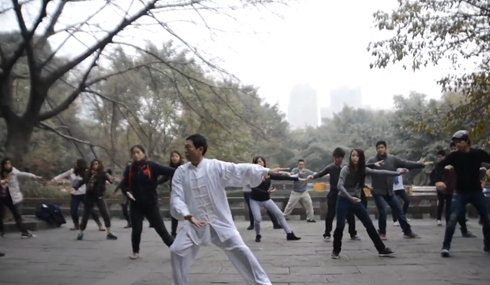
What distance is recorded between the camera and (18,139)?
46.6 feet

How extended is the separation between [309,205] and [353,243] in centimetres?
514

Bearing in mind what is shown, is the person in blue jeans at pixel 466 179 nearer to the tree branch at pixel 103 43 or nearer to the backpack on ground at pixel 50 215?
the tree branch at pixel 103 43

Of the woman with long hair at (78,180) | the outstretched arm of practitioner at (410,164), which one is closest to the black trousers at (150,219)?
the outstretched arm of practitioner at (410,164)

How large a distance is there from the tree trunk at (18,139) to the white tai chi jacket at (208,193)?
10.4 metres

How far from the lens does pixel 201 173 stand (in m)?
5.04

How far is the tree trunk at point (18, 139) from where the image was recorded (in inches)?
555

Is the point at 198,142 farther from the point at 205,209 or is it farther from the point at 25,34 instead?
the point at 25,34

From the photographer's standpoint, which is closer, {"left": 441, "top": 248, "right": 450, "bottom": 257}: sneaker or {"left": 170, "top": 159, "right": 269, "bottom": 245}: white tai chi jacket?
{"left": 170, "top": 159, "right": 269, "bottom": 245}: white tai chi jacket

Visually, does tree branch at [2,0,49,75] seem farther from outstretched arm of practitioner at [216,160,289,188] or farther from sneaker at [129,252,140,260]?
outstretched arm of practitioner at [216,160,289,188]

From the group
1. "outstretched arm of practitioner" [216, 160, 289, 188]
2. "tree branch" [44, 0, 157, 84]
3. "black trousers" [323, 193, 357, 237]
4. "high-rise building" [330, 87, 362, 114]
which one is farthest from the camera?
"high-rise building" [330, 87, 362, 114]

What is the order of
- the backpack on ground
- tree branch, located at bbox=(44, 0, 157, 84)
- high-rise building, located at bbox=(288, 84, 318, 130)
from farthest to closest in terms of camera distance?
high-rise building, located at bbox=(288, 84, 318, 130) < the backpack on ground < tree branch, located at bbox=(44, 0, 157, 84)

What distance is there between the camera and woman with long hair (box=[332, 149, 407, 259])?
767 centimetres

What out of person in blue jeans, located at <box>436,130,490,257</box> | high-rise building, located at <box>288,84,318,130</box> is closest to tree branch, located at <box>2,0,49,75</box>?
person in blue jeans, located at <box>436,130,490,257</box>

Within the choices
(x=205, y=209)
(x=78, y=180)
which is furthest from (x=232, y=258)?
(x=78, y=180)
